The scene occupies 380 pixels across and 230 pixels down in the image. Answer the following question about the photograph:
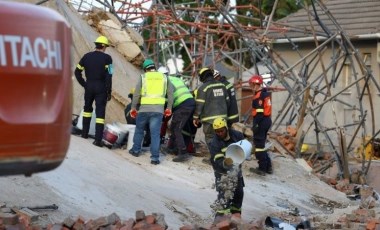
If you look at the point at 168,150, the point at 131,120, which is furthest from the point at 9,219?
the point at 131,120

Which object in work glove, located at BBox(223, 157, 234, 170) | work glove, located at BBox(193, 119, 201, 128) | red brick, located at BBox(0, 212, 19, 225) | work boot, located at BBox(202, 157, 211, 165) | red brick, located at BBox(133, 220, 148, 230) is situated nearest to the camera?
Result: red brick, located at BBox(0, 212, 19, 225)

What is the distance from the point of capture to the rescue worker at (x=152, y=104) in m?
13.7

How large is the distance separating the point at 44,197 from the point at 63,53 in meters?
4.50

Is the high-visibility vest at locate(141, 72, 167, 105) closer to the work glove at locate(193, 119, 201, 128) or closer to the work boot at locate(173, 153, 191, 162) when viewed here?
the work glove at locate(193, 119, 201, 128)

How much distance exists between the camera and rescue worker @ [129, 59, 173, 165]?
13734 millimetres

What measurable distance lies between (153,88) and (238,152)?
3.78m

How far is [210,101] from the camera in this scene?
13.8 m

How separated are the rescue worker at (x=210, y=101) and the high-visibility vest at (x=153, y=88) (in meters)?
0.58

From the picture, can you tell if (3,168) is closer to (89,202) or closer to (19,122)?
(19,122)

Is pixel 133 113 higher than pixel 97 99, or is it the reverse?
pixel 97 99

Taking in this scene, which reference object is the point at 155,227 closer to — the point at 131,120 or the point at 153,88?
the point at 153,88

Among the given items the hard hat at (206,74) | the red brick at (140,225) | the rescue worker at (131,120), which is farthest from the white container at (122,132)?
the red brick at (140,225)

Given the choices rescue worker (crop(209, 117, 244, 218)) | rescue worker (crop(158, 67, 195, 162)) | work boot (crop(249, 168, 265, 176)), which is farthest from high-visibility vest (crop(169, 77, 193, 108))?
rescue worker (crop(209, 117, 244, 218))

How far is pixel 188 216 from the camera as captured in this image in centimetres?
1146
